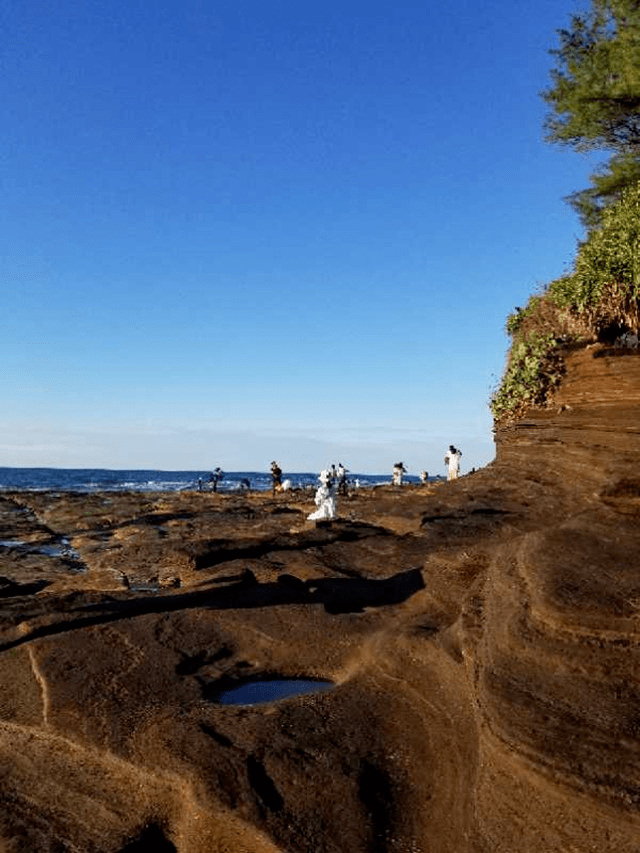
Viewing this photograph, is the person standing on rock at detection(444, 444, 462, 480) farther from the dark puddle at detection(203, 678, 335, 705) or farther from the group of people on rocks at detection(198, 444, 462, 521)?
the dark puddle at detection(203, 678, 335, 705)

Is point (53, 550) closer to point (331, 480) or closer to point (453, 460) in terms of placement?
point (331, 480)

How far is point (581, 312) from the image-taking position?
18.0m

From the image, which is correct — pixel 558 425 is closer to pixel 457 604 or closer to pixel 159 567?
pixel 457 604

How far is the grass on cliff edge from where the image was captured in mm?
16625

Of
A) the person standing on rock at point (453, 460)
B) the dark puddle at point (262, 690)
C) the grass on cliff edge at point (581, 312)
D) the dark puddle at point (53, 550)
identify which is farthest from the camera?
the person standing on rock at point (453, 460)

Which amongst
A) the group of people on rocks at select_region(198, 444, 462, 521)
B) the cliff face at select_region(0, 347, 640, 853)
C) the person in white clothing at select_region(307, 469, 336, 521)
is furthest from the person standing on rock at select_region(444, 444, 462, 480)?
the cliff face at select_region(0, 347, 640, 853)

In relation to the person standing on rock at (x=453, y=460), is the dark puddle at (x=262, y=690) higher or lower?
lower

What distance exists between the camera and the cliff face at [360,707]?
644cm

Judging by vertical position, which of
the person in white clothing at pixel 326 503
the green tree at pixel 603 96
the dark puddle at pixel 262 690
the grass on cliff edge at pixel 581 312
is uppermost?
the green tree at pixel 603 96

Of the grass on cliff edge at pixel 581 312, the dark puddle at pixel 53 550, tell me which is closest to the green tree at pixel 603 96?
the grass on cliff edge at pixel 581 312

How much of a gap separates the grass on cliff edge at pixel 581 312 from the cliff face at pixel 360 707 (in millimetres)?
2883

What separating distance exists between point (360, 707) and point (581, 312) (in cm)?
1297

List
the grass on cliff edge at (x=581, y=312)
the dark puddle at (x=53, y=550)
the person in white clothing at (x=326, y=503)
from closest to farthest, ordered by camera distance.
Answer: the grass on cliff edge at (x=581, y=312) < the dark puddle at (x=53, y=550) < the person in white clothing at (x=326, y=503)

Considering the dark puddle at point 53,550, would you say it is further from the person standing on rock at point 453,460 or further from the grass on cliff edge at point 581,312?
the person standing on rock at point 453,460
